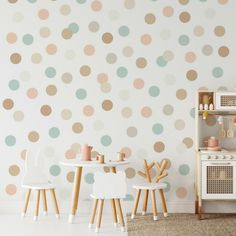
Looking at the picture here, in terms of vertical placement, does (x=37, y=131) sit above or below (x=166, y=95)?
below

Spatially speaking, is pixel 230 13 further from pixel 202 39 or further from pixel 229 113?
pixel 229 113

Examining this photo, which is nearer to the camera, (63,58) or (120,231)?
(120,231)

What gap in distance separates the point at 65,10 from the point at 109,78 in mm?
923

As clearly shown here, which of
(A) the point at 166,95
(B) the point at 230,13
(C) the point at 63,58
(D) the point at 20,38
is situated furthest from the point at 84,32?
(B) the point at 230,13

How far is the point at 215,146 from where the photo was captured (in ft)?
17.8

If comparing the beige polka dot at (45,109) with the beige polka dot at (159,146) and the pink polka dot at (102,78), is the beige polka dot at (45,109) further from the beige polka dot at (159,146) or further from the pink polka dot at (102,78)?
the beige polka dot at (159,146)

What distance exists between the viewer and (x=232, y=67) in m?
5.68

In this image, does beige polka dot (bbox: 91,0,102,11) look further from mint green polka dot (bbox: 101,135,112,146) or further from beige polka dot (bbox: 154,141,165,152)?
beige polka dot (bbox: 154,141,165,152)

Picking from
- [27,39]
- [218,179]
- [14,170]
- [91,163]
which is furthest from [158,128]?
[27,39]

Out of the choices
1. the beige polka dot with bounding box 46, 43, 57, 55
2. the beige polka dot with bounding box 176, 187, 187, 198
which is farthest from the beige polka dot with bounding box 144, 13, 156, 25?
the beige polka dot with bounding box 176, 187, 187, 198

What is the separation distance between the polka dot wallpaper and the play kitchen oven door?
382 millimetres

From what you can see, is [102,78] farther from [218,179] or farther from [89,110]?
[218,179]

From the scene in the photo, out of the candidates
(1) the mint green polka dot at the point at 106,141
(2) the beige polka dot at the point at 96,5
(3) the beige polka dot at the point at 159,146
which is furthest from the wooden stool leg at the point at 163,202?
(2) the beige polka dot at the point at 96,5

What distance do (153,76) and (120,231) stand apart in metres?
1.82
